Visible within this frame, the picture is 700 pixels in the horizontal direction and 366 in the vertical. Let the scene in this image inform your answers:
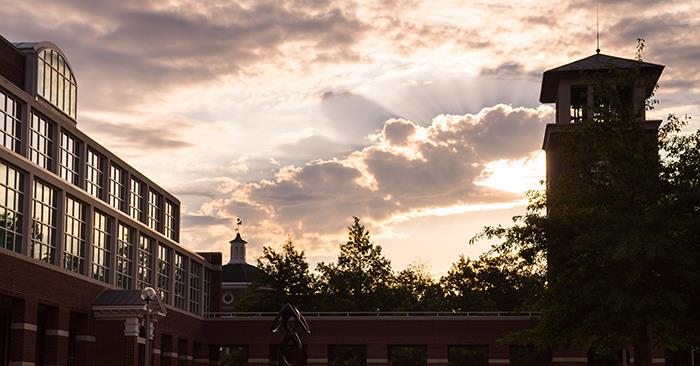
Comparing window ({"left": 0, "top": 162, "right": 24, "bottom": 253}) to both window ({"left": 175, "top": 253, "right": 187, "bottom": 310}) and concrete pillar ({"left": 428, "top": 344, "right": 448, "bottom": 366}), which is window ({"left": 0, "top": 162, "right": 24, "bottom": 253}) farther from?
concrete pillar ({"left": 428, "top": 344, "right": 448, "bottom": 366})

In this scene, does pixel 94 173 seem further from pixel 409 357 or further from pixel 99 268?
pixel 409 357

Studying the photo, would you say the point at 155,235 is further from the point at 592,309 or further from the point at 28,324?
the point at 592,309

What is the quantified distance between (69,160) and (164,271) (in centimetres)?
1889

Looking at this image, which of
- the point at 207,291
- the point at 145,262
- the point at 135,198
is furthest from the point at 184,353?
the point at 135,198

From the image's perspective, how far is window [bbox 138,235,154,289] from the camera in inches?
2761

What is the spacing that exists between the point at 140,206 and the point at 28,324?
2551 centimetres

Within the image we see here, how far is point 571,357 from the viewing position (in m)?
78.7

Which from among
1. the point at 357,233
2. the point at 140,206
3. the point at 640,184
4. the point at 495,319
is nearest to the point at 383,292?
the point at 357,233

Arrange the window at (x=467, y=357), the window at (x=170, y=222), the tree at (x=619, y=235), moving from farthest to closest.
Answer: the window at (x=467, y=357) → the window at (x=170, y=222) → the tree at (x=619, y=235)

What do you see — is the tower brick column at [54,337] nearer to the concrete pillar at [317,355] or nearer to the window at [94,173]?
the window at [94,173]

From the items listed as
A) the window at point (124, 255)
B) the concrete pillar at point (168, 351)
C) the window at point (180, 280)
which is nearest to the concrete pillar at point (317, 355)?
the window at point (180, 280)

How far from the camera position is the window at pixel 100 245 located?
6081 centimetres

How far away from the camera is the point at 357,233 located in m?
112

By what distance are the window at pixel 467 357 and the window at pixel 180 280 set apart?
119 ft
